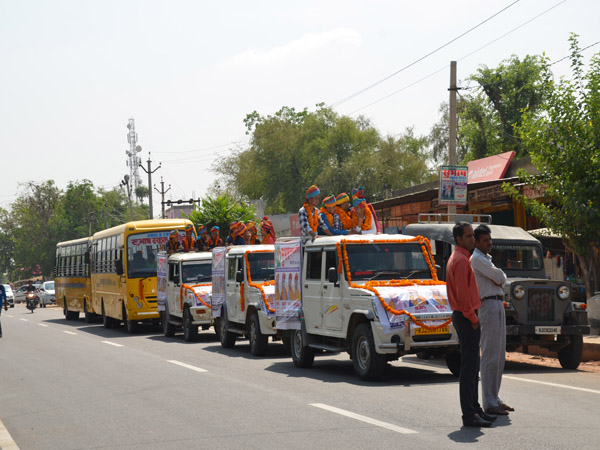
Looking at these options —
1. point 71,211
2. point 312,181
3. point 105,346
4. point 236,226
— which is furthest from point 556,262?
point 71,211

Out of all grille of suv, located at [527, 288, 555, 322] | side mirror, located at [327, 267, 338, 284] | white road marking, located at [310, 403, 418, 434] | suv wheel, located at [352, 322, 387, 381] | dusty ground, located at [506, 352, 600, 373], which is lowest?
dusty ground, located at [506, 352, 600, 373]

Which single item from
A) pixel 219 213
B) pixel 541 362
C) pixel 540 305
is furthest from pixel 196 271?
pixel 219 213

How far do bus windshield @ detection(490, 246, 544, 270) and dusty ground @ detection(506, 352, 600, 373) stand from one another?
1629 mm

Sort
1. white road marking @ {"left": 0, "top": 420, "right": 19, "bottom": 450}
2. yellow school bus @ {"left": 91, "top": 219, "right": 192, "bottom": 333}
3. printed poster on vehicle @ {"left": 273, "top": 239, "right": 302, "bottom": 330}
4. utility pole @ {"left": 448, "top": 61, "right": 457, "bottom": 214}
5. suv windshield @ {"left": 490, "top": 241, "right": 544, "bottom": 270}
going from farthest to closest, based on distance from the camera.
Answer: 1. yellow school bus @ {"left": 91, "top": 219, "right": 192, "bottom": 333}
2. utility pole @ {"left": 448, "top": 61, "right": 457, "bottom": 214}
3. suv windshield @ {"left": 490, "top": 241, "right": 544, "bottom": 270}
4. printed poster on vehicle @ {"left": 273, "top": 239, "right": 302, "bottom": 330}
5. white road marking @ {"left": 0, "top": 420, "right": 19, "bottom": 450}

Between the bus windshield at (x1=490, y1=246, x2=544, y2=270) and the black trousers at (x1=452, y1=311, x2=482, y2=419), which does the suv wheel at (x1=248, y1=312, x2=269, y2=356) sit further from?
the black trousers at (x1=452, y1=311, x2=482, y2=419)

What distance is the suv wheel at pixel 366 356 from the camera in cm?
1223

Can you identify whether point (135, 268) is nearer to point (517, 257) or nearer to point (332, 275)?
point (517, 257)

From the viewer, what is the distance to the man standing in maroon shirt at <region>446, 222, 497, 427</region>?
856 centimetres

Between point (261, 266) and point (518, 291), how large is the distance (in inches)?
233

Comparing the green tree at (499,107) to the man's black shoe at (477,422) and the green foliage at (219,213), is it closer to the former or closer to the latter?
the green foliage at (219,213)

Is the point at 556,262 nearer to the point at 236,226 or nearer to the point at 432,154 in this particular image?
the point at 236,226

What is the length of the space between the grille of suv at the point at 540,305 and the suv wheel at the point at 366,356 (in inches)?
124

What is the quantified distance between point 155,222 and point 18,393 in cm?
1530

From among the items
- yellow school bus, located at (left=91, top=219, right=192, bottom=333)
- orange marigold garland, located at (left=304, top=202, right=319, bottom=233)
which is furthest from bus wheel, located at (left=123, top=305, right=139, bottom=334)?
orange marigold garland, located at (left=304, top=202, right=319, bottom=233)
